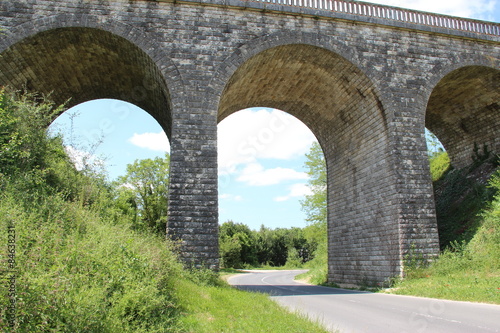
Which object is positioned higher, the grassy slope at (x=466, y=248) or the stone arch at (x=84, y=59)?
the stone arch at (x=84, y=59)

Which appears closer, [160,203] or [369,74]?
[369,74]

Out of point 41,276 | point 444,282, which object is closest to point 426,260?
point 444,282

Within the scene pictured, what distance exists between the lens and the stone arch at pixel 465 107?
13.8 meters

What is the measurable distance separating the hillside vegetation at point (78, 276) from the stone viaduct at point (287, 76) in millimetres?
2407

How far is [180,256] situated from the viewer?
1020 cm

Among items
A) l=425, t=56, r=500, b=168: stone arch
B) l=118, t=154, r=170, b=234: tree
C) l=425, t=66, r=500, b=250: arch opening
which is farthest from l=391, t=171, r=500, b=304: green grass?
l=118, t=154, r=170, b=234: tree

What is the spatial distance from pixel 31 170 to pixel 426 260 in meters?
11.2

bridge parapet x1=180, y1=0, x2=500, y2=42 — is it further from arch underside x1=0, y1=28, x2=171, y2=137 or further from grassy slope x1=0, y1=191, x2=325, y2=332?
grassy slope x1=0, y1=191, x2=325, y2=332

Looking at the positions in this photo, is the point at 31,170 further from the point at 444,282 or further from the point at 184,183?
the point at 444,282

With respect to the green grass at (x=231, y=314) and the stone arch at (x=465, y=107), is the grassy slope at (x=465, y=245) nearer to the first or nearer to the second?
the stone arch at (x=465, y=107)

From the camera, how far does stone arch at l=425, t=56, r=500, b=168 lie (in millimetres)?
13844

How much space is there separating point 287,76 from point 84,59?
6.92m

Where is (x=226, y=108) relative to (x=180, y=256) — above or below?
above

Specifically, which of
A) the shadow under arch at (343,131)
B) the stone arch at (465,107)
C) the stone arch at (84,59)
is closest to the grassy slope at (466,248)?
the shadow under arch at (343,131)
